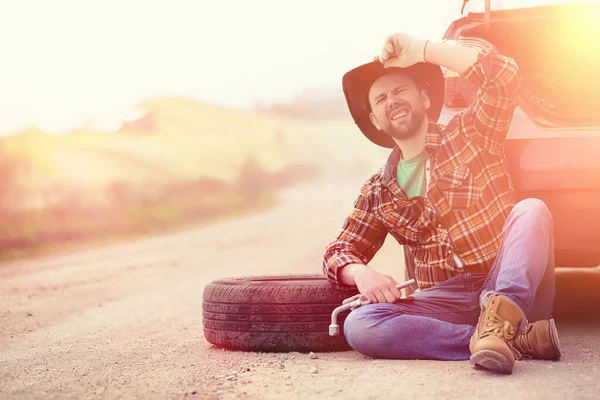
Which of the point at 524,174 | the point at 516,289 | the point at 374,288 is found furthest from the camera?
the point at 524,174

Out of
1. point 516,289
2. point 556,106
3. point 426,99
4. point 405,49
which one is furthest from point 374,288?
point 556,106

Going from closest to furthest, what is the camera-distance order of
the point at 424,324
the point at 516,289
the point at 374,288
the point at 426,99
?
the point at 516,289 → the point at 424,324 → the point at 374,288 → the point at 426,99

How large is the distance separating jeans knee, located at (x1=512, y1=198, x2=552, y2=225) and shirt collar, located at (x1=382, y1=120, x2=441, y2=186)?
1.63ft

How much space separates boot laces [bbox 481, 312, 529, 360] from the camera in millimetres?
3451

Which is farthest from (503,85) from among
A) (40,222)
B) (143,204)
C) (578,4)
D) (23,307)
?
(143,204)

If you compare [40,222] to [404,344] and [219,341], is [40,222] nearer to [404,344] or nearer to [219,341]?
[219,341]

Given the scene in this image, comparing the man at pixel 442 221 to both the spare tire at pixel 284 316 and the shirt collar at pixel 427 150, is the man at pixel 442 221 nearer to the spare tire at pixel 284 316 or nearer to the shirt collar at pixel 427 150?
the shirt collar at pixel 427 150

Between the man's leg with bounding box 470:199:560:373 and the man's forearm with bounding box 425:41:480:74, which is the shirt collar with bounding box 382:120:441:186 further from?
the man's leg with bounding box 470:199:560:373

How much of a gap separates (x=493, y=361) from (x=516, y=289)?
0.43 meters

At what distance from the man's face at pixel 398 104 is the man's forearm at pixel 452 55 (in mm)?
198

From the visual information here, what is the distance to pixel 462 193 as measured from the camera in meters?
3.99

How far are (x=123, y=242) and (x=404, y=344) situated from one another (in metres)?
9.45

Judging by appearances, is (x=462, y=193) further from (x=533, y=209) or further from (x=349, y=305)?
(x=349, y=305)

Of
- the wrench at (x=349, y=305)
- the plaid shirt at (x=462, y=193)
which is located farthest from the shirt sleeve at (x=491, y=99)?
the wrench at (x=349, y=305)
